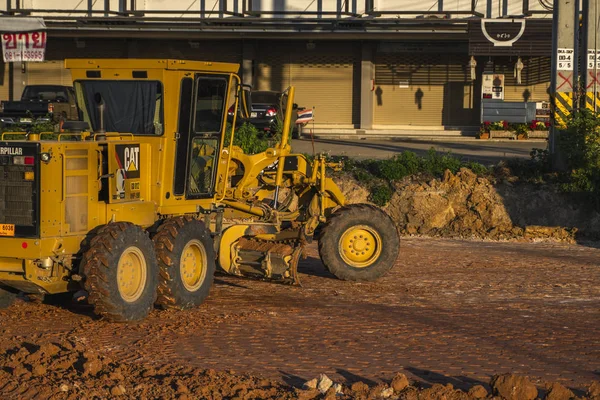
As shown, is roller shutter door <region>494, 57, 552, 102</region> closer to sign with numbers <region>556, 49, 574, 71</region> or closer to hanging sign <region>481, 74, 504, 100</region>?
Answer: hanging sign <region>481, 74, 504, 100</region>

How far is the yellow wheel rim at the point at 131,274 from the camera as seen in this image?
10.8 metres

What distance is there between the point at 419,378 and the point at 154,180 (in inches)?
173

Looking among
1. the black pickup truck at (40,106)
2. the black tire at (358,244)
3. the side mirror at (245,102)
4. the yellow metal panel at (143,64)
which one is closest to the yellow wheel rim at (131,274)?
the yellow metal panel at (143,64)

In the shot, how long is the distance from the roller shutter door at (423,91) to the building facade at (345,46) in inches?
1.4

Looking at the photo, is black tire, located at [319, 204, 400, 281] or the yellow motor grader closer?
the yellow motor grader

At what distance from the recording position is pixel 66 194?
10.7 m

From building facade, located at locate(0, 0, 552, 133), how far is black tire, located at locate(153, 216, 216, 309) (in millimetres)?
24959

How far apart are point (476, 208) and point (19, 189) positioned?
1002 cm

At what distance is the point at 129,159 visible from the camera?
11445 millimetres

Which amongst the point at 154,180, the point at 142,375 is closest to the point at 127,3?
the point at 154,180

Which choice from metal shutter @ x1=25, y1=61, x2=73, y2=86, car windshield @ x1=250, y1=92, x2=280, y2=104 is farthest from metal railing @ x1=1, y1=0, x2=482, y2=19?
car windshield @ x1=250, y1=92, x2=280, y2=104

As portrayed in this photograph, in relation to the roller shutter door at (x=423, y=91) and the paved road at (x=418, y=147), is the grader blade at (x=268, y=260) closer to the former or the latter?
the paved road at (x=418, y=147)

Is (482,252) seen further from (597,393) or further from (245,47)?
(245,47)

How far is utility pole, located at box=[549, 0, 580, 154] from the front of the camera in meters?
20.0
